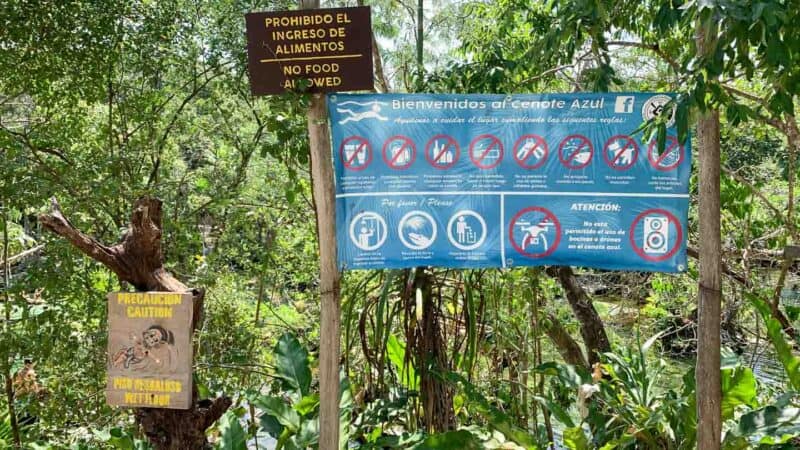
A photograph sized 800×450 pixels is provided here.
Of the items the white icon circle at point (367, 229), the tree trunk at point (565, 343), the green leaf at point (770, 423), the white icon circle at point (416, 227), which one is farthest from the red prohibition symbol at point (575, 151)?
the tree trunk at point (565, 343)

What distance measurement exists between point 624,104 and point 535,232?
58cm

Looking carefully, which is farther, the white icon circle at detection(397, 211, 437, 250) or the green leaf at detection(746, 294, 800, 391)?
the green leaf at detection(746, 294, 800, 391)

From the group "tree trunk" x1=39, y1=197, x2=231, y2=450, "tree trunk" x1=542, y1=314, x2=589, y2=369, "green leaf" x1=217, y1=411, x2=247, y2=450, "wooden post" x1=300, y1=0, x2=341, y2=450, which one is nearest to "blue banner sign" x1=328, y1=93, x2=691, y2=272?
"wooden post" x1=300, y1=0, x2=341, y2=450

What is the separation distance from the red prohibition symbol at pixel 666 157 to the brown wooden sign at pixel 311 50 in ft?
3.49

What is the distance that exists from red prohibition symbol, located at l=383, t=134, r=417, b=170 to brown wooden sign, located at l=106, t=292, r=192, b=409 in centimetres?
88

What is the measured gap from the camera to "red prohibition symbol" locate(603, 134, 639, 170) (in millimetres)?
2621

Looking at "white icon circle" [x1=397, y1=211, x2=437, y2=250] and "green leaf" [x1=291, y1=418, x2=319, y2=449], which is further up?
"white icon circle" [x1=397, y1=211, x2=437, y2=250]

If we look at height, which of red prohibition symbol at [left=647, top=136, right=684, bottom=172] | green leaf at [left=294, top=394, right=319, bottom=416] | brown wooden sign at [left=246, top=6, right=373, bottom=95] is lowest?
green leaf at [left=294, top=394, right=319, bottom=416]

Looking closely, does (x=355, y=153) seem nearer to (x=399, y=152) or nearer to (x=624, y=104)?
(x=399, y=152)

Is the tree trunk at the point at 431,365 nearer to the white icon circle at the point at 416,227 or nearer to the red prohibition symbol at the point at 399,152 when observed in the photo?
the white icon circle at the point at 416,227

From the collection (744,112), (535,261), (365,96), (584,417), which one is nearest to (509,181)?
(535,261)

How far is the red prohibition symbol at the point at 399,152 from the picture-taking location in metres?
2.66

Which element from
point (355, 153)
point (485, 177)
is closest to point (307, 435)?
point (355, 153)

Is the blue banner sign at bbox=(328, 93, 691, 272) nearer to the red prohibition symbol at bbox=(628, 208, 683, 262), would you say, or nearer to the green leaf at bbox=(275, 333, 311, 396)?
the red prohibition symbol at bbox=(628, 208, 683, 262)
